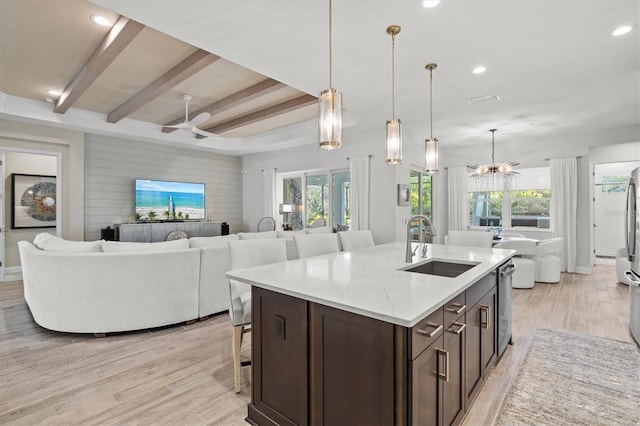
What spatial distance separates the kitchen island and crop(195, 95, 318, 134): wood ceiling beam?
3.52 meters

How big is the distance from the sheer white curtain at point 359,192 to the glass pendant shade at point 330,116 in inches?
160

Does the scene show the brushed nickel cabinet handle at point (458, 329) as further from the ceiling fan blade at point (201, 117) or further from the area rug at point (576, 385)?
the ceiling fan blade at point (201, 117)

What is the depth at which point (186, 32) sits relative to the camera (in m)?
2.57

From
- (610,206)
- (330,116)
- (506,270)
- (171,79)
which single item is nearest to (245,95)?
(171,79)

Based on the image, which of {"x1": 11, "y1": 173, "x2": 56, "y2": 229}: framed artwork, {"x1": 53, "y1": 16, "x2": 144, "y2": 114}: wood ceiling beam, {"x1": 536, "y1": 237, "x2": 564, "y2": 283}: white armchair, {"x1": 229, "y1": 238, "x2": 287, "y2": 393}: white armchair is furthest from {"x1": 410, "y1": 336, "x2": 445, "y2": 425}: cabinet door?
{"x1": 11, "y1": 173, "x2": 56, "y2": 229}: framed artwork

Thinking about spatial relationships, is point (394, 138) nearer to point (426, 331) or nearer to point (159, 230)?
point (426, 331)

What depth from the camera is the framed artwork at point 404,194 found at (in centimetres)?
590

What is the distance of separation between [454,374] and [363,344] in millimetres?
689

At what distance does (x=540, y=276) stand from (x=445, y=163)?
357 centimetres

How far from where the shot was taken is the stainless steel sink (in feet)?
7.63

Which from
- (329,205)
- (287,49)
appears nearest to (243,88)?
(287,49)

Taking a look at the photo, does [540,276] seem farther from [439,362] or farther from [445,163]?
[439,362]

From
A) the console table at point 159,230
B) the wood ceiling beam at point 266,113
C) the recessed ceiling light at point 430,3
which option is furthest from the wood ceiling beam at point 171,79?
the console table at point 159,230

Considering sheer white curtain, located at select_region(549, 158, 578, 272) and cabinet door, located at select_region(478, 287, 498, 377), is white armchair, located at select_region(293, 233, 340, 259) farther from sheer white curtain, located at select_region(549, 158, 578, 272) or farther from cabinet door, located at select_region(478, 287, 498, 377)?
sheer white curtain, located at select_region(549, 158, 578, 272)
